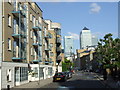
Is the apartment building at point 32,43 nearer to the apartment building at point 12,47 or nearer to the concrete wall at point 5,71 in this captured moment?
the apartment building at point 12,47

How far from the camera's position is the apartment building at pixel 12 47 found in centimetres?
2564

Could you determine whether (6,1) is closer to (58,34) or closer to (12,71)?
(12,71)

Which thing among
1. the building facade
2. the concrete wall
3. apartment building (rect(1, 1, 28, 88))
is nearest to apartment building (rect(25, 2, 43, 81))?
the building facade

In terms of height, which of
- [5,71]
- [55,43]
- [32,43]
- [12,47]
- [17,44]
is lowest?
[5,71]

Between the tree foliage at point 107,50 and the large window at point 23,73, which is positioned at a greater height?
the tree foliage at point 107,50

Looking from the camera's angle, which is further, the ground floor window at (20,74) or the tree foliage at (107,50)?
the tree foliage at (107,50)

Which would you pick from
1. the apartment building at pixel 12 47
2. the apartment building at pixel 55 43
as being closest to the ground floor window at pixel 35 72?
the apartment building at pixel 12 47

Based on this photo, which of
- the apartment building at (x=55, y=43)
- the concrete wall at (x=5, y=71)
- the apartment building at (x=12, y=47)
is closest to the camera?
the concrete wall at (x=5, y=71)

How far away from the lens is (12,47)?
28672mm

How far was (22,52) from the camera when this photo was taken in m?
32.8

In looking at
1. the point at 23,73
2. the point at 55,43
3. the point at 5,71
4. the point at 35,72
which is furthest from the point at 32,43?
the point at 55,43

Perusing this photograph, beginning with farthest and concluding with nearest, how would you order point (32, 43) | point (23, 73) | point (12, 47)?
point (32, 43) < point (23, 73) < point (12, 47)

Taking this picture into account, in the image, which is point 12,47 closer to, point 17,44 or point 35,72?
point 17,44

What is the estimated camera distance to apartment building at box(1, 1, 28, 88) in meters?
25.6
